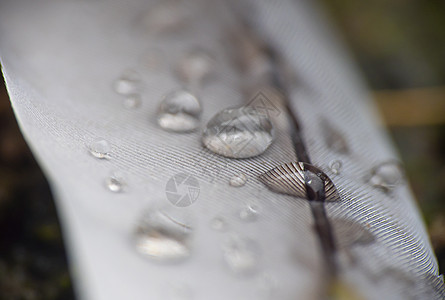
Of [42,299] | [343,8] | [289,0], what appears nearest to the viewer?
[42,299]

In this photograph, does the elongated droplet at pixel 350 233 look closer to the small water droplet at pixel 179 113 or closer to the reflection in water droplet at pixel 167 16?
the small water droplet at pixel 179 113

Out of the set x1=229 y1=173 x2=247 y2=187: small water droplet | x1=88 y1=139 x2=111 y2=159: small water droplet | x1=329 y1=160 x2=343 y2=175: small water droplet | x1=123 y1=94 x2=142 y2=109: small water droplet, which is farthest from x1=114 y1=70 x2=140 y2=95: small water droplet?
x1=329 y1=160 x2=343 y2=175: small water droplet

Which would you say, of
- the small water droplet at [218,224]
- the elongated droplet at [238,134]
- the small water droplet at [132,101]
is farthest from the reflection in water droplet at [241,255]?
the small water droplet at [132,101]

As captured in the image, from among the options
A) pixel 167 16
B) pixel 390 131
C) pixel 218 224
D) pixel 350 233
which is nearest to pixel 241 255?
pixel 218 224

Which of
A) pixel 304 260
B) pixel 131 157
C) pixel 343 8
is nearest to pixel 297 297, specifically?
pixel 304 260

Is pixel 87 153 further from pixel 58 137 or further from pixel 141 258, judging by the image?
pixel 141 258

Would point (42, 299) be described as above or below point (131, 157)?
below

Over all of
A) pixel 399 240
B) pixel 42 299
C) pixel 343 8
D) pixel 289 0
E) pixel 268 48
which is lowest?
pixel 42 299
